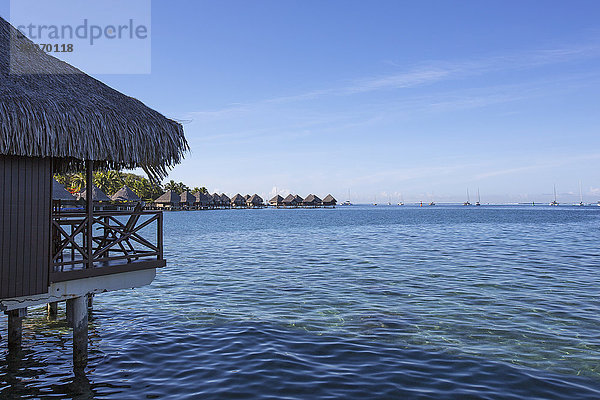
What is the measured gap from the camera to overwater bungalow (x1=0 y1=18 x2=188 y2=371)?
6312 millimetres

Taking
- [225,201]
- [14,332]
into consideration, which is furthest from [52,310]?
[225,201]

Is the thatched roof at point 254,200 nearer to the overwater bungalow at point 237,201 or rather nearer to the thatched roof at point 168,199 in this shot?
the overwater bungalow at point 237,201

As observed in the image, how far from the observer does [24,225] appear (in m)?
6.48

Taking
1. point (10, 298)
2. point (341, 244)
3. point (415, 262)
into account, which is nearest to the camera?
point (10, 298)

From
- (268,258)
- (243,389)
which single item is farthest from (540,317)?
(268,258)

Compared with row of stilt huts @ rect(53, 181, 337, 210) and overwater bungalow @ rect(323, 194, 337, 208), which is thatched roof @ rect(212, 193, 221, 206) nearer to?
row of stilt huts @ rect(53, 181, 337, 210)

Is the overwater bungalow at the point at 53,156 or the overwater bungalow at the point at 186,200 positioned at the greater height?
the overwater bungalow at the point at 186,200

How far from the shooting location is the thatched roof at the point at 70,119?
623 cm

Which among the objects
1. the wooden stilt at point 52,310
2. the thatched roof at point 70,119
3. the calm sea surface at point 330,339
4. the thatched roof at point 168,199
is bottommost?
the calm sea surface at point 330,339

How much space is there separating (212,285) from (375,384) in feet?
28.4

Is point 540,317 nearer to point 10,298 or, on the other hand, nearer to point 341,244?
point 10,298

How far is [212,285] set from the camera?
46.9 feet

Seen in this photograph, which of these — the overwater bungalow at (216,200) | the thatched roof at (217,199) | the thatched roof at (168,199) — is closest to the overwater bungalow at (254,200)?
the overwater bungalow at (216,200)

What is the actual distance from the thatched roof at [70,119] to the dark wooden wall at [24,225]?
40 cm
